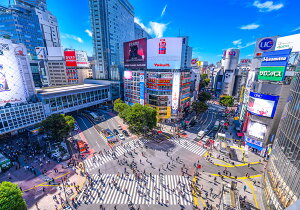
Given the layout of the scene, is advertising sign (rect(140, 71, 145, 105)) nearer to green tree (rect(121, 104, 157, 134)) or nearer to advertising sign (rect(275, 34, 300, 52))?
green tree (rect(121, 104, 157, 134))

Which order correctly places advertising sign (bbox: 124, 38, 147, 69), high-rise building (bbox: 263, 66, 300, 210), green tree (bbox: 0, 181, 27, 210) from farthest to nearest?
advertising sign (bbox: 124, 38, 147, 69) → high-rise building (bbox: 263, 66, 300, 210) → green tree (bbox: 0, 181, 27, 210)

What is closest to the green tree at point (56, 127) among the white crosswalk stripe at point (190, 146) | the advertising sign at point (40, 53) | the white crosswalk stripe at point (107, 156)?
the white crosswalk stripe at point (107, 156)

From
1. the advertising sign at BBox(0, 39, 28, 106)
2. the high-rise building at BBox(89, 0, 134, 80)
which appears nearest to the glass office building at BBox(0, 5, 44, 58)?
the high-rise building at BBox(89, 0, 134, 80)

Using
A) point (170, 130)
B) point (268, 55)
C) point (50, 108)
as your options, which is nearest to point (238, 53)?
point (268, 55)

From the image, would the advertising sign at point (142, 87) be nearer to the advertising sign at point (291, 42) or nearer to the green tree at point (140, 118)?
the green tree at point (140, 118)

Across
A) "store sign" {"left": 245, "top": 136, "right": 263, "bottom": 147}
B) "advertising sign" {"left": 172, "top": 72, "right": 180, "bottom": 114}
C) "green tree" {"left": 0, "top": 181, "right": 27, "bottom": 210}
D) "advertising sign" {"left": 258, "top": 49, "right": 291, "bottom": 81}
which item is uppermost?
"advertising sign" {"left": 258, "top": 49, "right": 291, "bottom": 81}

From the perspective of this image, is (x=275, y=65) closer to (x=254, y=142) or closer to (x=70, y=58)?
(x=254, y=142)

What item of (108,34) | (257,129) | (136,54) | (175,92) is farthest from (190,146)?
(108,34)
